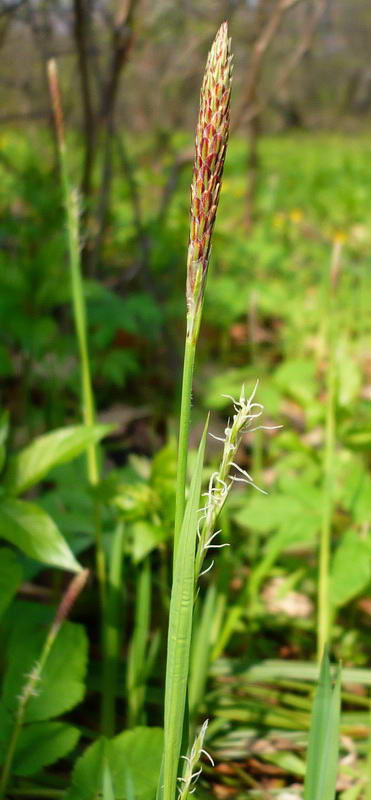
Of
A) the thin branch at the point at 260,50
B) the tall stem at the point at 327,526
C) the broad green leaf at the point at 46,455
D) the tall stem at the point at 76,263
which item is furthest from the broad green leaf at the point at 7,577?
the thin branch at the point at 260,50

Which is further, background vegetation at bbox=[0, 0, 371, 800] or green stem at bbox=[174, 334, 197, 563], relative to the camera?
background vegetation at bbox=[0, 0, 371, 800]

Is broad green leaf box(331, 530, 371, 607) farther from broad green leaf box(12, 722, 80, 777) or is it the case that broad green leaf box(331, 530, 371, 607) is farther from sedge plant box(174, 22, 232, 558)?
sedge plant box(174, 22, 232, 558)

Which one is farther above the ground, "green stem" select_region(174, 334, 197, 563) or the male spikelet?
the male spikelet

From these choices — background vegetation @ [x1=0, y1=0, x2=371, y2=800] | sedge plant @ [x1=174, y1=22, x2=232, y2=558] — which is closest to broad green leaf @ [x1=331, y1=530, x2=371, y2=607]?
background vegetation @ [x1=0, y1=0, x2=371, y2=800]

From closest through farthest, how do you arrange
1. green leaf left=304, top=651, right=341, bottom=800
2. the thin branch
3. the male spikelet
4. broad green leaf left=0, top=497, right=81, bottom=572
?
the male spikelet < green leaf left=304, top=651, right=341, bottom=800 < broad green leaf left=0, top=497, right=81, bottom=572 < the thin branch

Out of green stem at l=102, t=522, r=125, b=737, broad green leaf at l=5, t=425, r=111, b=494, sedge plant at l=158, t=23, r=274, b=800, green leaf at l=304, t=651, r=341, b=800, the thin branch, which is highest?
the thin branch

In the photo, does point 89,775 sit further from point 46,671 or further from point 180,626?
point 180,626

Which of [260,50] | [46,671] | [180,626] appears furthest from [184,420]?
[260,50]

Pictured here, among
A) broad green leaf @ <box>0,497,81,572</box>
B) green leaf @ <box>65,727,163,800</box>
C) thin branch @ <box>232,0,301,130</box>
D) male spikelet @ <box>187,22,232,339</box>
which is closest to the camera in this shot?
male spikelet @ <box>187,22,232,339</box>
